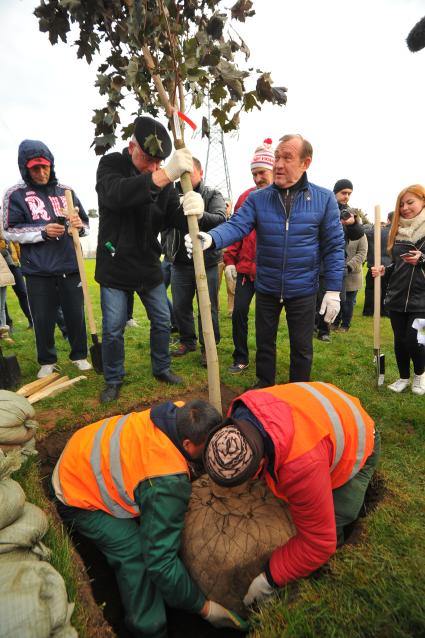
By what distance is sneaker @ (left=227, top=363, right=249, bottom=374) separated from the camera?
4566mm

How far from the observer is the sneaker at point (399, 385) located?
4.09 metres

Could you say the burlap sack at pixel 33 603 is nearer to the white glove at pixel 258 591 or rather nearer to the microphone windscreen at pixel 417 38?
the white glove at pixel 258 591

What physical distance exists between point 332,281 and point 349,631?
2.51m

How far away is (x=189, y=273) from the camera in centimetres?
482

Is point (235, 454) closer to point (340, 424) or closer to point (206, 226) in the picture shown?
point (340, 424)

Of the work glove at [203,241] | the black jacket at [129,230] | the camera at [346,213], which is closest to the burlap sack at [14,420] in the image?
the black jacket at [129,230]

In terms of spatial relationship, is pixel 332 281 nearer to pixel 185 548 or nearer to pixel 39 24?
pixel 185 548

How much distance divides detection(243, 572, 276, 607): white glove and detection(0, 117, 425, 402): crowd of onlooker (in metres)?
1.86

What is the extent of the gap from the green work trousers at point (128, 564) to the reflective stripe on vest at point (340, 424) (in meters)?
1.25

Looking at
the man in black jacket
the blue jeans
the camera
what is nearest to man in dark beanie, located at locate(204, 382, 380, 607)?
the blue jeans

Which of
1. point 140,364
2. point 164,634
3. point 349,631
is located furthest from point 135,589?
point 140,364

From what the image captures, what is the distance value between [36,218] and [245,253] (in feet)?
7.88

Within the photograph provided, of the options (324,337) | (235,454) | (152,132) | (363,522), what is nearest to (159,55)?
(152,132)

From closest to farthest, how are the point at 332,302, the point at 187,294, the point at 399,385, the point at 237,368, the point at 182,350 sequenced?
the point at 332,302 < the point at 399,385 < the point at 237,368 < the point at 187,294 < the point at 182,350
